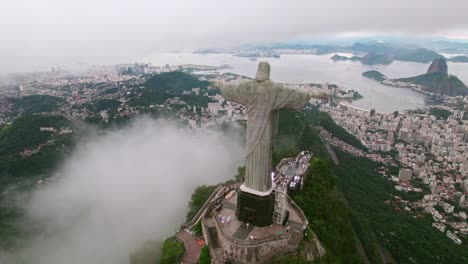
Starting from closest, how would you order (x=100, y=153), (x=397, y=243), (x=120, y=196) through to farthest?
(x=397, y=243)
(x=120, y=196)
(x=100, y=153)

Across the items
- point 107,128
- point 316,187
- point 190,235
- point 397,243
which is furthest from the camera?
point 107,128

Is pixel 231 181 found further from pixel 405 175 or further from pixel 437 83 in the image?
pixel 437 83

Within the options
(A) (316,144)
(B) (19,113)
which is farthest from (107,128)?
(A) (316,144)

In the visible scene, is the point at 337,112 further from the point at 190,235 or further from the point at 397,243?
Result: the point at 190,235

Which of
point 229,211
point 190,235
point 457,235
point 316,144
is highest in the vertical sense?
point 229,211

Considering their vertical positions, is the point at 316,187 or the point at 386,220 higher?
the point at 316,187

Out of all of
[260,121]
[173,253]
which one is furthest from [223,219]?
[260,121]

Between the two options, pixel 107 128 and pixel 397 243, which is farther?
pixel 107 128

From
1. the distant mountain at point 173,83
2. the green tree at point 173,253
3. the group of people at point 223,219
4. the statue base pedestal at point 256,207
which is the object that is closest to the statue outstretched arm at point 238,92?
the statue base pedestal at point 256,207
